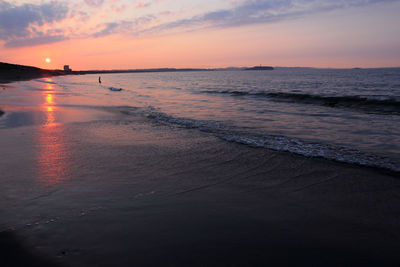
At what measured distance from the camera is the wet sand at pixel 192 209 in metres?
2.98

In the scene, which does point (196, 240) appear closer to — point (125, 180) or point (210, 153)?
point (125, 180)

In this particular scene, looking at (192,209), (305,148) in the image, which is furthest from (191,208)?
(305,148)

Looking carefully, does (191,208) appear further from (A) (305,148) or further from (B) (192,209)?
(A) (305,148)

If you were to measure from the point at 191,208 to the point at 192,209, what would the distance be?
0.03 meters

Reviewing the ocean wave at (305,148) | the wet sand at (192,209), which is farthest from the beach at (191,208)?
the ocean wave at (305,148)

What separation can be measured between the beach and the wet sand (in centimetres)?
2

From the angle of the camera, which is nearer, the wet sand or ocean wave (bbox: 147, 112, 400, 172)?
the wet sand

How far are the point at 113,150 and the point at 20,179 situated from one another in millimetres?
2513

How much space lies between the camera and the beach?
9.77 ft

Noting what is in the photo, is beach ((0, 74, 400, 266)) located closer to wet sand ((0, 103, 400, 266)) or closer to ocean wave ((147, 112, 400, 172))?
wet sand ((0, 103, 400, 266))

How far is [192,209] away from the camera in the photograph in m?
4.05

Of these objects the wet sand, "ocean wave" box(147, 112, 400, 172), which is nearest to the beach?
the wet sand

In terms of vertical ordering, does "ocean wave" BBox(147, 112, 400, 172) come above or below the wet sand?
above

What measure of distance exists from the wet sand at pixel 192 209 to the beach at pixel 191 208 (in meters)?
0.02
